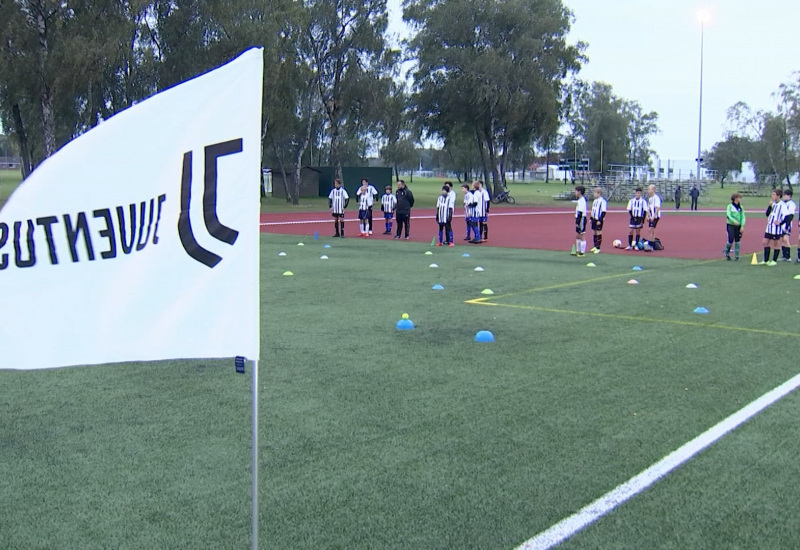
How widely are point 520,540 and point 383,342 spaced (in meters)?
4.74

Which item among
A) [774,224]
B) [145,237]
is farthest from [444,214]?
[145,237]

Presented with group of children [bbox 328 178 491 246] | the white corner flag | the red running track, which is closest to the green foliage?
the red running track

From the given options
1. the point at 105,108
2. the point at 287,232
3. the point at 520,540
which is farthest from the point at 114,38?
the point at 520,540

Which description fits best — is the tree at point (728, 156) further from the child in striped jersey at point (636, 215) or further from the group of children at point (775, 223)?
the group of children at point (775, 223)

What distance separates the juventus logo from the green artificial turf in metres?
1.52

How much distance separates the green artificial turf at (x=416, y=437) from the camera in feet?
13.4

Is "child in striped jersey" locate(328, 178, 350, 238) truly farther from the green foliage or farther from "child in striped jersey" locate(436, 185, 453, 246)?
the green foliage

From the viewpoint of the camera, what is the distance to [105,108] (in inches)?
1634

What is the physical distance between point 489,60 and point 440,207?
29025mm

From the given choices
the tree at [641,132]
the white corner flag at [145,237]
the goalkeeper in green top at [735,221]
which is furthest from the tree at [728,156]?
the white corner flag at [145,237]

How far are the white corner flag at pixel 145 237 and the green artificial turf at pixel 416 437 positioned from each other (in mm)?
1232

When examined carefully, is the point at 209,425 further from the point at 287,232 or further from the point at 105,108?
the point at 105,108

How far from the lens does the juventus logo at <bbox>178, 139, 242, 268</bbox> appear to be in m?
3.25

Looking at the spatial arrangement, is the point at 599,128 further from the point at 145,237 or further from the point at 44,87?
the point at 145,237
